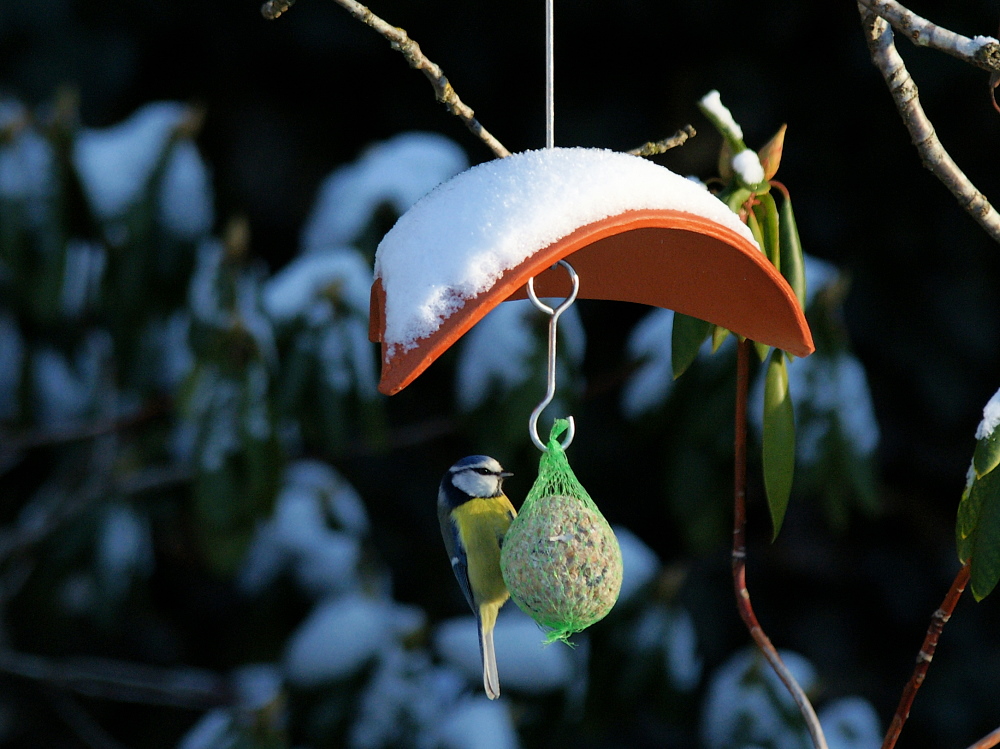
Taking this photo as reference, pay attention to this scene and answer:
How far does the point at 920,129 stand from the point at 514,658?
54.7 inches

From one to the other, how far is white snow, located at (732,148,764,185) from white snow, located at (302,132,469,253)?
967 mm

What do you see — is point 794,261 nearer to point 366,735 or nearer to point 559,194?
point 559,194

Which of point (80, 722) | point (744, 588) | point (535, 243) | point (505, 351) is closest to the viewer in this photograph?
point (535, 243)

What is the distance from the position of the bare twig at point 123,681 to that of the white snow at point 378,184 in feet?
3.23

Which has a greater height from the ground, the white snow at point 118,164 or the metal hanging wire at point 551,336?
the metal hanging wire at point 551,336

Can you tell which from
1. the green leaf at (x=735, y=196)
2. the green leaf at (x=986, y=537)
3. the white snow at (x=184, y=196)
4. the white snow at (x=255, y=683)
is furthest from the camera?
the white snow at (x=255, y=683)

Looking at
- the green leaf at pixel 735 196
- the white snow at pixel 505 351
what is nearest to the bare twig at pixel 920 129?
the green leaf at pixel 735 196

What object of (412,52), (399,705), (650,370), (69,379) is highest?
(412,52)

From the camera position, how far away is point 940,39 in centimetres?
84

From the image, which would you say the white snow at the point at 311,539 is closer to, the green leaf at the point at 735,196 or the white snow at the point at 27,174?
the white snow at the point at 27,174

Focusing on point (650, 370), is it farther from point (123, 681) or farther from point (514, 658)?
point (123, 681)

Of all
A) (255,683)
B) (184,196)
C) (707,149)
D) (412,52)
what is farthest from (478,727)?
(707,149)

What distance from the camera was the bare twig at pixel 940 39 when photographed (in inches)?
32.0

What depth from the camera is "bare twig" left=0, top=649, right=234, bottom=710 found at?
89.1 inches
